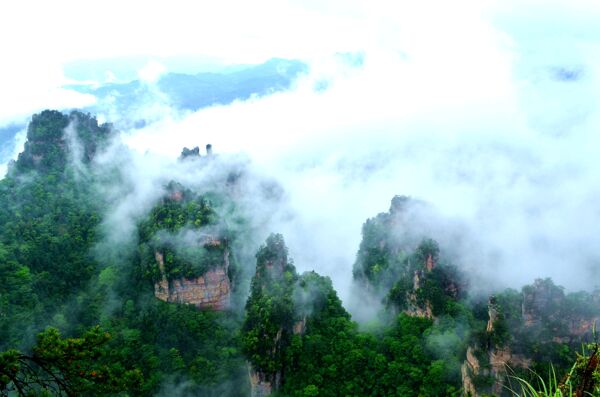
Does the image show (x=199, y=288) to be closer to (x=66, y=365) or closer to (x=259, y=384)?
(x=259, y=384)

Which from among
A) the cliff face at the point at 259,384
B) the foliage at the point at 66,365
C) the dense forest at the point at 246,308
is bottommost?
the cliff face at the point at 259,384

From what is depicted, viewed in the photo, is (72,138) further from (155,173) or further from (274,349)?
(274,349)

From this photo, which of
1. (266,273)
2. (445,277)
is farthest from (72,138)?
(445,277)

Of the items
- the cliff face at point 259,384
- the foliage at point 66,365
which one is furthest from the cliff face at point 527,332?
the foliage at point 66,365

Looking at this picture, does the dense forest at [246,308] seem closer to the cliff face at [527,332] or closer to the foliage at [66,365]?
the cliff face at [527,332]

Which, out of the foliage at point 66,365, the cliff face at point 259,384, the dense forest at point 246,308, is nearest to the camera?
the foliage at point 66,365

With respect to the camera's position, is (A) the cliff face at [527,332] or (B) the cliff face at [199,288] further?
(B) the cliff face at [199,288]
